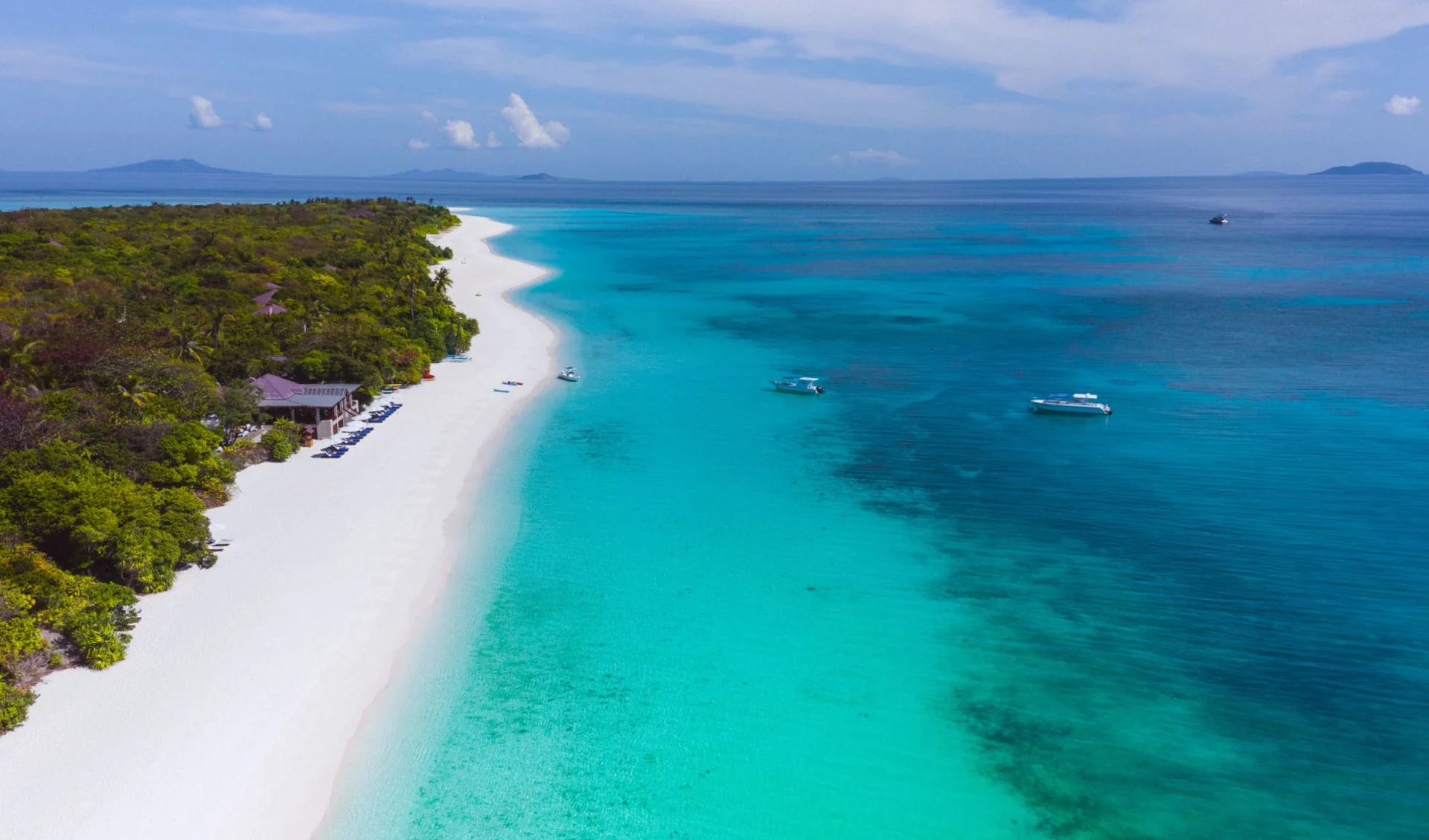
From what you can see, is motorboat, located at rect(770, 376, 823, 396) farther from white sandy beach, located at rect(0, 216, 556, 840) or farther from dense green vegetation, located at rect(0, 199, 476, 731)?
dense green vegetation, located at rect(0, 199, 476, 731)

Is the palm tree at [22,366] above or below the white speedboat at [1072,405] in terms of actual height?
above

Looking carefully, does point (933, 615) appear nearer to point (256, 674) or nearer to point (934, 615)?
point (934, 615)

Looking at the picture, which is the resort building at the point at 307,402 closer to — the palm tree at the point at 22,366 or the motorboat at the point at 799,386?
the palm tree at the point at 22,366

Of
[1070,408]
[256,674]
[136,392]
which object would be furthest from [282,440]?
[1070,408]

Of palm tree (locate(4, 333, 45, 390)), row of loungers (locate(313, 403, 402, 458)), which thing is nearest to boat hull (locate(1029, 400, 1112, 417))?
row of loungers (locate(313, 403, 402, 458))

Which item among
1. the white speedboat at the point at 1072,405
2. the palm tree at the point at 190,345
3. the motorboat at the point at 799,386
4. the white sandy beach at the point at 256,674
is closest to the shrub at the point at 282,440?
the white sandy beach at the point at 256,674

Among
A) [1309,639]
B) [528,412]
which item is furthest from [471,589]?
[1309,639]
